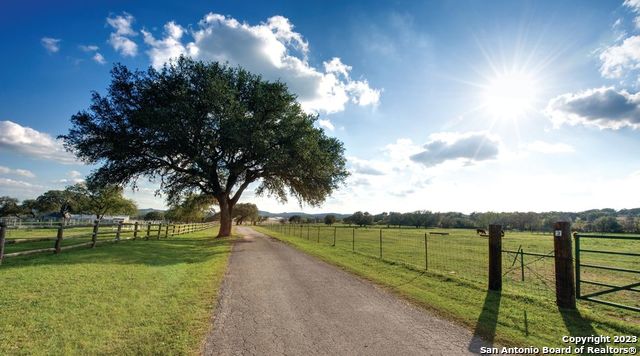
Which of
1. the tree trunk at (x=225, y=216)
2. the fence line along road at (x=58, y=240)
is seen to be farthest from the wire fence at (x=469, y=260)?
the fence line along road at (x=58, y=240)

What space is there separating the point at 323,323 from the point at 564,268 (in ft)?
20.1

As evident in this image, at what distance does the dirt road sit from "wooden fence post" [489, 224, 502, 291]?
3300mm

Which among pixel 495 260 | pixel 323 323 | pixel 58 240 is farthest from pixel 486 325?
pixel 58 240

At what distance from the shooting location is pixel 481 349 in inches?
201

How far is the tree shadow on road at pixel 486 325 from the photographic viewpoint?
17.5 feet

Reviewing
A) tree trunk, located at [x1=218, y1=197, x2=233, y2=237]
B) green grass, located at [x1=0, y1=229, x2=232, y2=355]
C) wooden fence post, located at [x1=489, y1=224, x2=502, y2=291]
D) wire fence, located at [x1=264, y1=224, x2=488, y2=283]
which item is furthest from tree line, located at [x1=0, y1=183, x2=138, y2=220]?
wooden fence post, located at [x1=489, y1=224, x2=502, y2=291]

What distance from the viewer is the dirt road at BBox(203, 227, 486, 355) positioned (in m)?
5.02

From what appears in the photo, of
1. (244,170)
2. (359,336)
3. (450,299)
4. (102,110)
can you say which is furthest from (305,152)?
(359,336)

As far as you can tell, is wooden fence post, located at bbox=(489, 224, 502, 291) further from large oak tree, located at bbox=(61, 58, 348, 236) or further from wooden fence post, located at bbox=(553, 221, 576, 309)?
large oak tree, located at bbox=(61, 58, 348, 236)

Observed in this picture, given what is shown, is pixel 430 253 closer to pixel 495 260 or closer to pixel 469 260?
pixel 469 260

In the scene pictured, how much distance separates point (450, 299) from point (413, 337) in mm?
3206

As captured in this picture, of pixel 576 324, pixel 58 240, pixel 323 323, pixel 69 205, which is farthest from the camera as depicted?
pixel 69 205

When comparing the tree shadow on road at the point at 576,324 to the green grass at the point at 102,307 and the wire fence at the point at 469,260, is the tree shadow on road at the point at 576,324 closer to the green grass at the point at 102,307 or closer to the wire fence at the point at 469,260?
the wire fence at the point at 469,260

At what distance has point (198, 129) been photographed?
82.4ft
